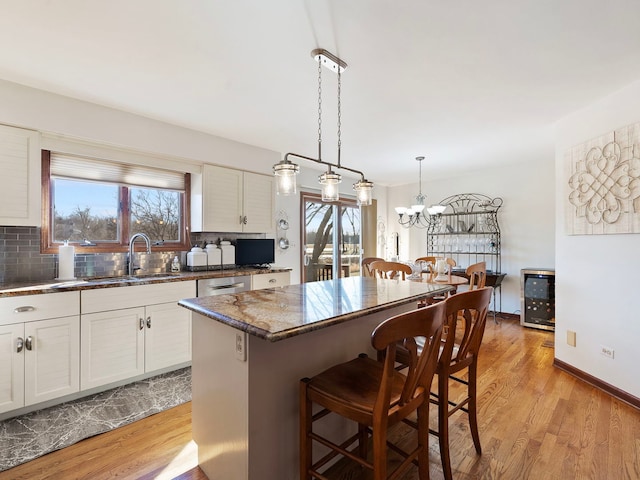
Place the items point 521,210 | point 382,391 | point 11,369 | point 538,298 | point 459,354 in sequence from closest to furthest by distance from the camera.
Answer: point 382,391 → point 459,354 → point 11,369 → point 538,298 → point 521,210

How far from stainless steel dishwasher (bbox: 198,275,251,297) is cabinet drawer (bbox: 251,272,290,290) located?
0.07 meters

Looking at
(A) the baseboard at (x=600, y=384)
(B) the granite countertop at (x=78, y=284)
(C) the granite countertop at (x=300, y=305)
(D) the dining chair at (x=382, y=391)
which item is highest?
(C) the granite countertop at (x=300, y=305)

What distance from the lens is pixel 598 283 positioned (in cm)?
270

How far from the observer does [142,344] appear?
2730 mm

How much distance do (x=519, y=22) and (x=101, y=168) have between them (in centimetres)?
345

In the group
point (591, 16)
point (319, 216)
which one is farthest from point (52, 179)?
point (591, 16)

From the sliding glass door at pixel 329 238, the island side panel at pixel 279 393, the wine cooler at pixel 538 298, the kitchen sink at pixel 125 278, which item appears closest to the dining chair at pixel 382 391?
the island side panel at pixel 279 393

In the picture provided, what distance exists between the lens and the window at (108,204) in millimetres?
2760

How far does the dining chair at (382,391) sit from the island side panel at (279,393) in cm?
13

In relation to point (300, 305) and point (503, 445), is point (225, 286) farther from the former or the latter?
point (503, 445)

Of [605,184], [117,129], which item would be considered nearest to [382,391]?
[605,184]

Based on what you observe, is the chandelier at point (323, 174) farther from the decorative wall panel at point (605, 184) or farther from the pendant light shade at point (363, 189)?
the decorative wall panel at point (605, 184)

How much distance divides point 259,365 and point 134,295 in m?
1.87

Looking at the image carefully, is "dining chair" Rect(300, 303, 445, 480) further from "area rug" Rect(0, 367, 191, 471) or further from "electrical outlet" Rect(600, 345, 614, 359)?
"electrical outlet" Rect(600, 345, 614, 359)
